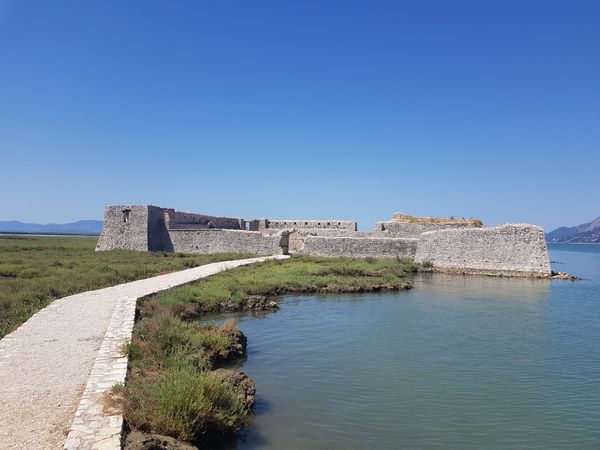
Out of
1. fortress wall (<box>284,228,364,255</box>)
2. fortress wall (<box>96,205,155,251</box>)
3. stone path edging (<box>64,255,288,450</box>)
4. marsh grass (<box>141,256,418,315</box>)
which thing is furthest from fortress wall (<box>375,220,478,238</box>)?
stone path edging (<box>64,255,288,450</box>)

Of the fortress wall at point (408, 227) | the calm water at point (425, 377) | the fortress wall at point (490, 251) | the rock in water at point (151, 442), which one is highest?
the fortress wall at point (408, 227)

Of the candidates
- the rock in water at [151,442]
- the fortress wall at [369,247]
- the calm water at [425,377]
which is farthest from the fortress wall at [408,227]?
the rock in water at [151,442]

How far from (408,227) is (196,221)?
1773 centimetres

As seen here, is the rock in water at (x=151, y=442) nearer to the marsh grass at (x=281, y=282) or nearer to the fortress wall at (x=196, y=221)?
the marsh grass at (x=281, y=282)

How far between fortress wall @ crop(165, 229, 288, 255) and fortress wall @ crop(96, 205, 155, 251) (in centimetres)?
203

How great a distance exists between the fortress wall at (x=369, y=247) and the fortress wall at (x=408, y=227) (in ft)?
5.62

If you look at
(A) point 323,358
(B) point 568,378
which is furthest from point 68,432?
(B) point 568,378

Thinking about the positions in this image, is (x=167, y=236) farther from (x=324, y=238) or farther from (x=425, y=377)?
(x=425, y=377)

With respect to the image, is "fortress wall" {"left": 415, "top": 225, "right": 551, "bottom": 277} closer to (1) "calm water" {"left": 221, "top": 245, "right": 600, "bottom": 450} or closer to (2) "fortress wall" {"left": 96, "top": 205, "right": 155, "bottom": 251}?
(1) "calm water" {"left": 221, "top": 245, "right": 600, "bottom": 450}

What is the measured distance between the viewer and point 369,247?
33.1 m

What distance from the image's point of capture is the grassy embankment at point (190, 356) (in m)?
5.80

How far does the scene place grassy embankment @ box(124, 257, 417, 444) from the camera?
5797 millimetres

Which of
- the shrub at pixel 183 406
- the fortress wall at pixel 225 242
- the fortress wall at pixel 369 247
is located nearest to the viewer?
the shrub at pixel 183 406

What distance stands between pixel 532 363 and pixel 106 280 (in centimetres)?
1435
